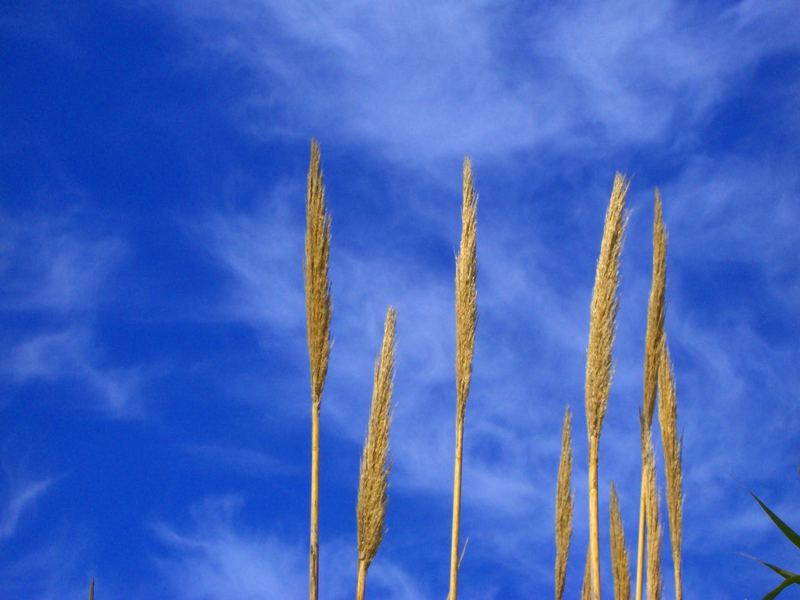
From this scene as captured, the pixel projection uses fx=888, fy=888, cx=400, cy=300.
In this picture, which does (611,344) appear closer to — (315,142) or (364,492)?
(364,492)

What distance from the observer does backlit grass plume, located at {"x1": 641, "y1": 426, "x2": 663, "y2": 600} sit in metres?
4.11

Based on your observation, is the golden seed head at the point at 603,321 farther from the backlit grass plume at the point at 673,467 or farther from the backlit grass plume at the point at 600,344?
the backlit grass plume at the point at 673,467

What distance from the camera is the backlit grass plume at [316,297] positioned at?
129 inches

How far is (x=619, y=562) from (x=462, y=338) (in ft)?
4.38

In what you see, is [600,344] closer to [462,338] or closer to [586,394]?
[586,394]

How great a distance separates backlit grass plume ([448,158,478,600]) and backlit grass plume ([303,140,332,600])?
683mm

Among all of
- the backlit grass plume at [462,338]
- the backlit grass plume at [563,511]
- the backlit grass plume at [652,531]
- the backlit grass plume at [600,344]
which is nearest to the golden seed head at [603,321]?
the backlit grass plume at [600,344]

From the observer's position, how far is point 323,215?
345cm

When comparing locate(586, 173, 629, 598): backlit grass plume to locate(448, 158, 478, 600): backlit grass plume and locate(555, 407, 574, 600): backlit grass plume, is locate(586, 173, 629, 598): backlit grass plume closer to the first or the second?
locate(448, 158, 478, 600): backlit grass plume

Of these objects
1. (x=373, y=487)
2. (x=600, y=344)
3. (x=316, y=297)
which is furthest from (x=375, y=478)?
(x=600, y=344)

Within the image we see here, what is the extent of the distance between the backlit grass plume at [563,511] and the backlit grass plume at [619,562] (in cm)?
27

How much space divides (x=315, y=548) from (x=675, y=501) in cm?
191

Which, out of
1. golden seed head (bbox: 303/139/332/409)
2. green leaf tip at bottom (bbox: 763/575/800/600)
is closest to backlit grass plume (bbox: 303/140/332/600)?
golden seed head (bbox: 303/139/332/409)

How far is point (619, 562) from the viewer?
412cm
